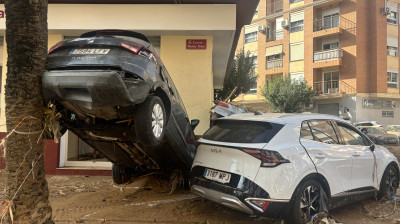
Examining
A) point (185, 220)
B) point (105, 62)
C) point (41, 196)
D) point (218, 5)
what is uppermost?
point (218, 5)

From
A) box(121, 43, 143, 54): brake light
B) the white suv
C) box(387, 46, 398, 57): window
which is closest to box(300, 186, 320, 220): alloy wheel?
the white suv

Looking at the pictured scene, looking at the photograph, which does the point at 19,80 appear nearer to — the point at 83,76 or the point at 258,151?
the point at 83,76

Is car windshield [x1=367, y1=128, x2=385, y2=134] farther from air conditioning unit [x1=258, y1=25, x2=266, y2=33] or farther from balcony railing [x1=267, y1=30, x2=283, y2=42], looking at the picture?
air conditioning unit [x1=258, y1=25, x2=266, y2=33]

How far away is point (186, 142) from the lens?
4.96 m

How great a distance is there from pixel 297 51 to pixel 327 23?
13.7 feet

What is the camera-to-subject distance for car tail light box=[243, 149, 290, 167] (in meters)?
3.54

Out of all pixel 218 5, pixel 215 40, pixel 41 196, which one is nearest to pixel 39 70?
pixel 41 196

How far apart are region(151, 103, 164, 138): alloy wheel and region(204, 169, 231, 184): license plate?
2.99ft

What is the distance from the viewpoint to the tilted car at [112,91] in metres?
2.94

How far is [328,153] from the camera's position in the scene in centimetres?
411

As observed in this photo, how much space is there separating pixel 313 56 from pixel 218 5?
26998 mm

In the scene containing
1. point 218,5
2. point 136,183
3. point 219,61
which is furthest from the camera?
point 219,61

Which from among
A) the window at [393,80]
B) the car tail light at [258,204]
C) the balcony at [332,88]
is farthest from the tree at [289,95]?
the car tail light at [258,204]

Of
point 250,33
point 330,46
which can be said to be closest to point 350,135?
point 330,46
